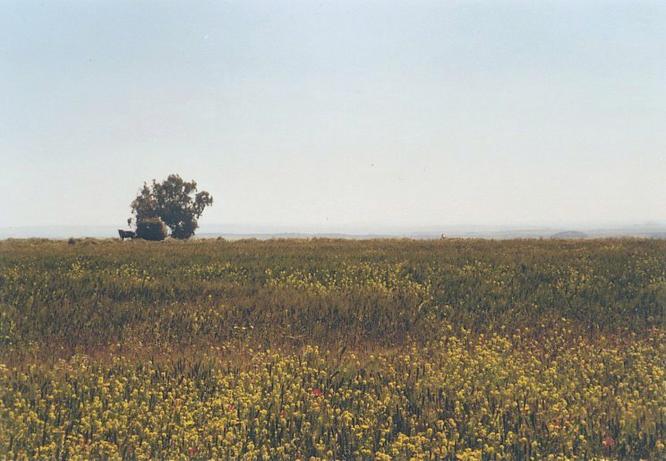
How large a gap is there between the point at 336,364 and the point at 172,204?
7403 centimetres

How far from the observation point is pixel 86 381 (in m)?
7.40

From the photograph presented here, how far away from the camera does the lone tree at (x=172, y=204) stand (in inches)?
3066

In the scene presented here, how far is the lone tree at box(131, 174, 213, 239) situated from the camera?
77875 millimetres

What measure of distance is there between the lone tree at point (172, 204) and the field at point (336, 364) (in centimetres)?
6272

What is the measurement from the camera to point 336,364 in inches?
316

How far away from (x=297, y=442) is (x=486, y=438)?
1.95 meters

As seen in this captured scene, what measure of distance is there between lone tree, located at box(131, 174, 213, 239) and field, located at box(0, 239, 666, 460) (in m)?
62.7

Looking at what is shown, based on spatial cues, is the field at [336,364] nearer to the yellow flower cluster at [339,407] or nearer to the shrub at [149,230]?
the yellow flower cluster at [339,407]

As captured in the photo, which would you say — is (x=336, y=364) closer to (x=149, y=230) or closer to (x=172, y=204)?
(x=149, y=230)

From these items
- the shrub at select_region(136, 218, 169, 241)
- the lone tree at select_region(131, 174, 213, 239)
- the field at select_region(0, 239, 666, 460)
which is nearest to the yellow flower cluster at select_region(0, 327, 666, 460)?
the field at select_region(0, 239, 666, 460)

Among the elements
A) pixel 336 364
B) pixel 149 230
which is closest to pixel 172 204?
pixel 149 230

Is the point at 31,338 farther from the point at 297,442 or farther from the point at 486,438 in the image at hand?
the point at 486,438

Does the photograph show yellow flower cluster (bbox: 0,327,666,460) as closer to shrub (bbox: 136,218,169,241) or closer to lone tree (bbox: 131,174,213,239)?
shrub (bbox: 136,218,169,241)

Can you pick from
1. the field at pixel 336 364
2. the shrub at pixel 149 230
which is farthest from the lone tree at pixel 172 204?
the field at pixel 336 364
